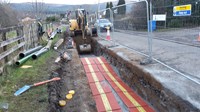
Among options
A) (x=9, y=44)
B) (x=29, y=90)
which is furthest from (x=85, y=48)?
(x=29, y=90)

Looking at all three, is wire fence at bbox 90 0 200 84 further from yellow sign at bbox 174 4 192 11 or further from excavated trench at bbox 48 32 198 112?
excavated trench at bbox 48 32 198 112

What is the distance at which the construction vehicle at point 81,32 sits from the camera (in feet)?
47.3

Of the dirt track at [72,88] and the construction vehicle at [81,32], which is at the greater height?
the construction vehicle at [81,32]

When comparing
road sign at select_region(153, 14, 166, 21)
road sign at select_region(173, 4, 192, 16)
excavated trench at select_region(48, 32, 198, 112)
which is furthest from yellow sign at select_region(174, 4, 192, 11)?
excavated trench at select_region(48, 32, 198, 112)

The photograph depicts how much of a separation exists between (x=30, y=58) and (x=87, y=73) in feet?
8.39

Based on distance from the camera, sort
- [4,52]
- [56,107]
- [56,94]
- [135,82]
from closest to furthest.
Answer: [56,107], [56,94], [135,82], [4,52]

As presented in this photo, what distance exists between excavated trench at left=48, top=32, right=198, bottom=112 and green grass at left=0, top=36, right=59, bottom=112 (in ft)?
0.80

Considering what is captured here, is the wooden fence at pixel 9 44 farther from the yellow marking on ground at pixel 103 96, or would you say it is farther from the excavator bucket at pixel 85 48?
the excavator bucket at pixel 85 48

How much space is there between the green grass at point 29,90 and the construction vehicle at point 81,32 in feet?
20.7


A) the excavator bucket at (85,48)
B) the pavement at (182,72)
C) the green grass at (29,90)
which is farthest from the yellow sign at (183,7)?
the excavator bucket at (85,48)

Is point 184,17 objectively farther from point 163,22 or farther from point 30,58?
point 30,58

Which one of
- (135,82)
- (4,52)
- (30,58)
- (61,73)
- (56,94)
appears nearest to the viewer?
(56,94)

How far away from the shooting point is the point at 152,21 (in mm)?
6297

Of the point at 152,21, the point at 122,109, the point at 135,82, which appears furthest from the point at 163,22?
the point at 122,109
